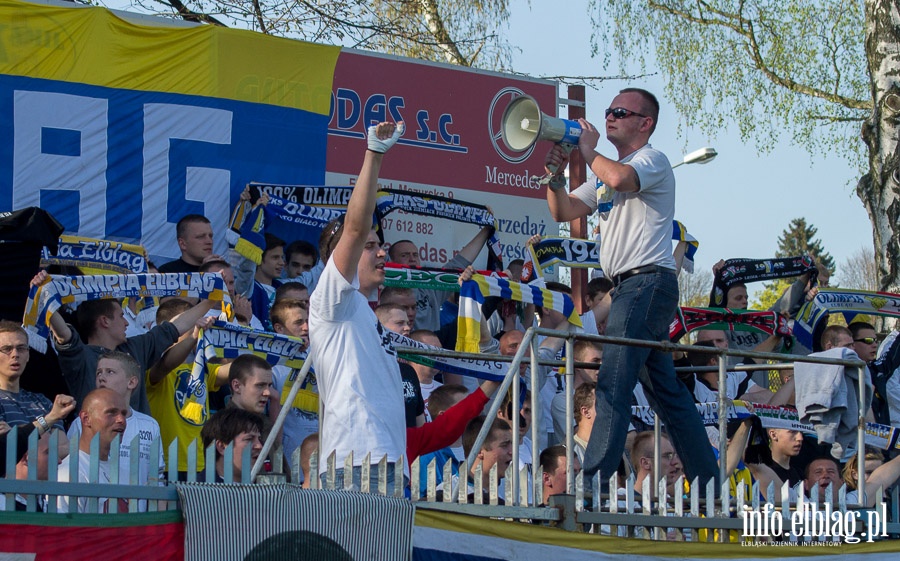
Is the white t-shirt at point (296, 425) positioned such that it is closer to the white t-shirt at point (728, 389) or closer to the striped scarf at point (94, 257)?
the striped scarf at point (94, 257)

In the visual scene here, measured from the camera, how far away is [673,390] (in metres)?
6.97

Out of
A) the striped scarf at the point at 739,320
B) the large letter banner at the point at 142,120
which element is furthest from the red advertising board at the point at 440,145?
the striped scarf at the point at 739,320

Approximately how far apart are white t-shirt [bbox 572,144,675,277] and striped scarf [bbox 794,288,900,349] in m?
5.54

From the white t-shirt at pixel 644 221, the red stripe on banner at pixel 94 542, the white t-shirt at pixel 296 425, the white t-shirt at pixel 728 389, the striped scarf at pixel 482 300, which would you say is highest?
the white t-shirt at pixel 644 221

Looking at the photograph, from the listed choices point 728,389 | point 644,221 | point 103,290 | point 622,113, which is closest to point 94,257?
point 103,290

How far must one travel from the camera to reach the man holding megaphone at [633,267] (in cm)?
658

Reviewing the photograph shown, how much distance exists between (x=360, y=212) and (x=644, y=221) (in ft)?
6.80

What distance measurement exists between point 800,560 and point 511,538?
2.12 metres

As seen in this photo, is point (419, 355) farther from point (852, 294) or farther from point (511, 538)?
point (852, 294)

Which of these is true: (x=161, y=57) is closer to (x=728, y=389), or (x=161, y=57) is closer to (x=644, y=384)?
(x=728, y=389)

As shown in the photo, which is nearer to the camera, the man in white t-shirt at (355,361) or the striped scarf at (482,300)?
the man in white t-shirt at (355,361)

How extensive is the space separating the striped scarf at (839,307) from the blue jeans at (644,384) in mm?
5250

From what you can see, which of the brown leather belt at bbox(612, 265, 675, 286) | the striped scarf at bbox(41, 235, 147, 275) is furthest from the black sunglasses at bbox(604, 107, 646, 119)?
the striped scarf at bbox(41, 235, 147, 275)

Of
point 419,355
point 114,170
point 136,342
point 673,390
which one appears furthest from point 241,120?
point 673,390
